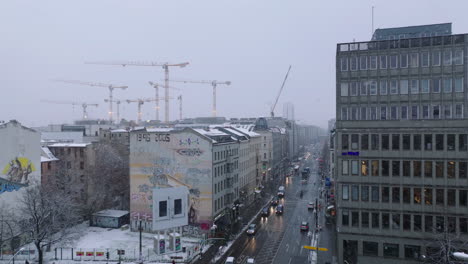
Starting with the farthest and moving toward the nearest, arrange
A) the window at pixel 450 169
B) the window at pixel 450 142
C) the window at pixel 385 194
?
the window at pixel 385 194
the window at pixel 450 142
the window at pixel 450 169

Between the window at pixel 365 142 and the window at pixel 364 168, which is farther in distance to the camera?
the window at pixel 365 142

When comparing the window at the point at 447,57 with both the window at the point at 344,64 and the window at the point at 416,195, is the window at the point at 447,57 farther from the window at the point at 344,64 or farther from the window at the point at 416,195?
the window at the point at 416,195

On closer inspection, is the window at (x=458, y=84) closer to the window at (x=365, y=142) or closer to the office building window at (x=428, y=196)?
the window at (x=365, y=142)

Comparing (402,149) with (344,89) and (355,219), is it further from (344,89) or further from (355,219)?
(344,89)

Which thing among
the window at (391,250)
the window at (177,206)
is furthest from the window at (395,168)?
the window at (177,206)

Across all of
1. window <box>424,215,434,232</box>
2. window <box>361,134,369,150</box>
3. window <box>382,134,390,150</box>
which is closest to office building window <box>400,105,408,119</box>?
window <box>382,134,390,150</box>

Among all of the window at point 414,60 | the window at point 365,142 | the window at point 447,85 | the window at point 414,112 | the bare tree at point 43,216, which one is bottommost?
the bare tree at point 43,216

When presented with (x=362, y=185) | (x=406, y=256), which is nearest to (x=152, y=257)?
(x=362, y=185)

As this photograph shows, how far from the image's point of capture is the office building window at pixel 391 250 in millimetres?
39875

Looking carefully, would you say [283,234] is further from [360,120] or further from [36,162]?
[36,162]

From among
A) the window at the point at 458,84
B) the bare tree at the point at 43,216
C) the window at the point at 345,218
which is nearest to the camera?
the window at the point at 458,84

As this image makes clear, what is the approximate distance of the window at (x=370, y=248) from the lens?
133 ft

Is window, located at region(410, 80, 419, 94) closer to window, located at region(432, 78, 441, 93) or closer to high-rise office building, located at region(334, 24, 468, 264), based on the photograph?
high-rise office building, located at region(334, 24, 468, 264)

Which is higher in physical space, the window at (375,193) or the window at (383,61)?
the window at (383,61)
